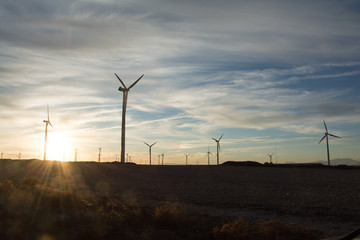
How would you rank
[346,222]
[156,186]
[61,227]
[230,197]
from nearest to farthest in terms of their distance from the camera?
[61,227] → [346,222] → [230,197] → [156,186]

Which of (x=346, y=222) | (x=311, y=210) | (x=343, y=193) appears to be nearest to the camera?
(x=346, y=222)

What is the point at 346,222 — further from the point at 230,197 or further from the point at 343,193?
A: the point at 343,193

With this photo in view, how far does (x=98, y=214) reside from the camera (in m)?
17.3

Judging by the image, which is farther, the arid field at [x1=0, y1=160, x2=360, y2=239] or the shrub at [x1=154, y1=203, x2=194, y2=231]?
the arid field at [x1=0, y1=160, x2=360, y2=239]

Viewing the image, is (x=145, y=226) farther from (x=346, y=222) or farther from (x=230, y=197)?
(x=230, y=197)

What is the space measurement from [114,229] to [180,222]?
11.7 feet

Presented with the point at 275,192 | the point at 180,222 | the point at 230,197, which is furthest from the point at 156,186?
the point at 180,222

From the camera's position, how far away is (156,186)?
38719mm

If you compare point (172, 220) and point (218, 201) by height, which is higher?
point (218, 201)

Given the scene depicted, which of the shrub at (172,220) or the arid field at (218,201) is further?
the arid field at (218,201)

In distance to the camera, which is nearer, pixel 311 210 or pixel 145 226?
pixel 145 226

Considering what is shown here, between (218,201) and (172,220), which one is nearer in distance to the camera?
(172,220)

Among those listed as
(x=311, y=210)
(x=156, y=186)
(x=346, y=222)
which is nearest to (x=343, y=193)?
(x=311, y=210)

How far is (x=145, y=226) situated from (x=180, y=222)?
1907 millimetres
